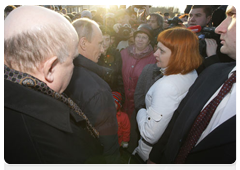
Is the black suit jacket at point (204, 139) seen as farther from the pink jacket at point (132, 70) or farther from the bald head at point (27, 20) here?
the pink jacket at point (132, 70)

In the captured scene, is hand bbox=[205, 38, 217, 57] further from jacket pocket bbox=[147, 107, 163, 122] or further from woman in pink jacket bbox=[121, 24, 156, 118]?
woman in pink jacket bbox=[121, 24, 156, 118]

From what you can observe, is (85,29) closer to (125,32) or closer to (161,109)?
(161,109)

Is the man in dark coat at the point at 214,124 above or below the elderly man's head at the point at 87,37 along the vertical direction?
below

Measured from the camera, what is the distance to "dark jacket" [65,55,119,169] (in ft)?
4.16

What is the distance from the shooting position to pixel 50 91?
78 cm

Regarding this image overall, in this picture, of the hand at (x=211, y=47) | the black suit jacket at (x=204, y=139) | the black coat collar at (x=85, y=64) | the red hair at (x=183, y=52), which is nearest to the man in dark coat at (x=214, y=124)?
the black suit jacket at (x=204, y=139)

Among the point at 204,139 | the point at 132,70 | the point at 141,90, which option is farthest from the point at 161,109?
the point at 132,70

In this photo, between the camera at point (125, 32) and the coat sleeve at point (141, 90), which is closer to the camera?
the coat sleeve at point (141, 90)

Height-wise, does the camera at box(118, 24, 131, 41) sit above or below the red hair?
above

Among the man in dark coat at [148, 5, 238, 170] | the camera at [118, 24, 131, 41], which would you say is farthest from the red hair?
the camera at [118, 24, 131, 41]

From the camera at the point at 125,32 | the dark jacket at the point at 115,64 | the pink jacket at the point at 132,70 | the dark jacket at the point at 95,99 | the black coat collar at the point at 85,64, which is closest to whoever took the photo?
the dark jacket at the point at 95,99

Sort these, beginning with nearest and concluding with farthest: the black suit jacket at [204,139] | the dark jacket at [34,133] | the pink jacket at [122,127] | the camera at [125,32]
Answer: the dark jacket at [34,133] → the black suit jacket at [204,139] → the pink jacket at [122,127] → the camera at [125,32]

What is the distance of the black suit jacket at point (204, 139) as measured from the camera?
96cm

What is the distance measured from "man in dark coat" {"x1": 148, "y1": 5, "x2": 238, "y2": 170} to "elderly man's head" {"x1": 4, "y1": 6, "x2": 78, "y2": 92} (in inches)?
47.8
